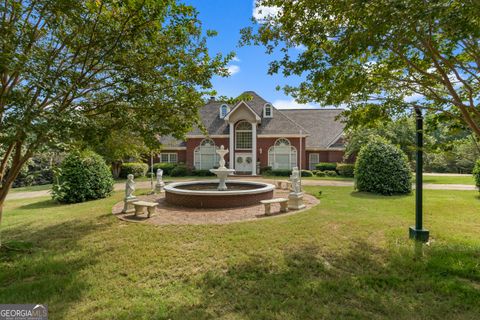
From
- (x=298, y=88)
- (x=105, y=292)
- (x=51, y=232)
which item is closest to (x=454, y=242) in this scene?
(x=298, y=88)

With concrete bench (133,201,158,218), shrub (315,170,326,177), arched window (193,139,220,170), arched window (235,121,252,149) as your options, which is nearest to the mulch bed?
concrete bench (133,201,158,218)

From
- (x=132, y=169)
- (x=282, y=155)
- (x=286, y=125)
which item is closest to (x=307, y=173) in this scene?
(x=282, y=155)

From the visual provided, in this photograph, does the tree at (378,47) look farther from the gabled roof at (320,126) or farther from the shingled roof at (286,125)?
the gabled roof at (320,126)

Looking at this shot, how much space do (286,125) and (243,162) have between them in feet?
21.3

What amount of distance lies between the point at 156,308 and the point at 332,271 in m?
3.28

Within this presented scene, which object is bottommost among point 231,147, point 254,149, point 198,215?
point 198,215

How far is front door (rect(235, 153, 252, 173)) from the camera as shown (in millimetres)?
28250

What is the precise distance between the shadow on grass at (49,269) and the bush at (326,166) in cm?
2437

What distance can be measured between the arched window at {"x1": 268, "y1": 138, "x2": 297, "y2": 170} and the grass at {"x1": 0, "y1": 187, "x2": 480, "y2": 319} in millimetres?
19733

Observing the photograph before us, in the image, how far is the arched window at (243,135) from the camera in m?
28.2

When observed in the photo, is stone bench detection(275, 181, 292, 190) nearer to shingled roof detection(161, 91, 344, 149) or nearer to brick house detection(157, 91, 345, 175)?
brick house detection(157, 91, 345, 175)

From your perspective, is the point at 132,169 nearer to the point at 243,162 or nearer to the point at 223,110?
the point at 243,162

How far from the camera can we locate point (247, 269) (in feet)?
16.2

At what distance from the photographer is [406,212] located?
9.04 meters
